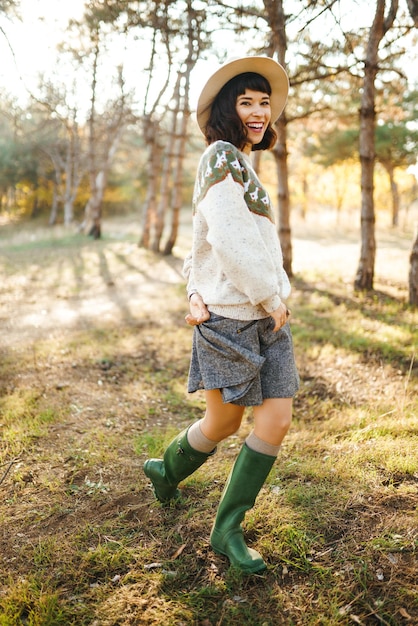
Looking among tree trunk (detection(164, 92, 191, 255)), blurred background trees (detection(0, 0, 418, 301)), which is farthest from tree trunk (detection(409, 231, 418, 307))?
tree trunk (detection(164, 92, 191, 255))

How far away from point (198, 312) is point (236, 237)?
15.4 inches

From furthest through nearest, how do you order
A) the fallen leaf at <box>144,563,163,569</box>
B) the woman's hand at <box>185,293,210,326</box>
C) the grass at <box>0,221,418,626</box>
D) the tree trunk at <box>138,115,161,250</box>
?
the tree trunk at <box>138,115,161,250</box>, the fallen leaf at <box>144,563,163,569</box>, the woman's hand at <box>185,293,210,326</box>, the grass at <box>0,221,418,626</box>

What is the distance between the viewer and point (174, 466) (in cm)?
229

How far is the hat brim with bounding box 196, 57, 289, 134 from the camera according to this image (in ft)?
6.43

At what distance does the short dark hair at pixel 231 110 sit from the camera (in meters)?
1.96

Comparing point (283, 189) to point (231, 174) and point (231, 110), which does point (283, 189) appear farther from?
point (231, 174)

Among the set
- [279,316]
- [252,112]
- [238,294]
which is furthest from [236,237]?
[252,112]

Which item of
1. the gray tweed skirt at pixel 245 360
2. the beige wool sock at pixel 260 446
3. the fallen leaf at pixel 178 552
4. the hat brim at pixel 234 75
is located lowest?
the fallen leaf at pixel 178 552

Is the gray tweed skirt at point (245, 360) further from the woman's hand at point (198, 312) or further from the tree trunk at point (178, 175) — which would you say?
the tree trunk at point (178, 175)

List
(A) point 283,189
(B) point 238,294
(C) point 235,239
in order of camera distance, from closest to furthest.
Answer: (C) point 235,239, (B) point 238,294, (A) point 283,189

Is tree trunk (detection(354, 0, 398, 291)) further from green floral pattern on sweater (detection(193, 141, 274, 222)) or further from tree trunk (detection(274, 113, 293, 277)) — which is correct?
green floral pattern on sweater (detection(193, 141, 274, 222))

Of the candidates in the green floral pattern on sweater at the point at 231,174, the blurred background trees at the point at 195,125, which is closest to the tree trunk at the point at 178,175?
the blurred background trees at the point at 195,125

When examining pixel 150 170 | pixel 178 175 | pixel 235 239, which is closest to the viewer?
pixel 235 239

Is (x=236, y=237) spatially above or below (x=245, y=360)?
above
